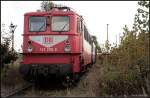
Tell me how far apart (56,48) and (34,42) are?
3.30 feet

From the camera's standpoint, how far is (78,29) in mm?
18266

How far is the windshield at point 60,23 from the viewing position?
1768 centimetres

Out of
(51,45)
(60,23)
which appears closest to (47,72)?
(51,45)

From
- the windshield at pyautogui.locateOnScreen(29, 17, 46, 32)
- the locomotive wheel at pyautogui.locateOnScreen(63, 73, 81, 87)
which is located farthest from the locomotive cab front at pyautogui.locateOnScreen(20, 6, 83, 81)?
the locomotive wheel at pyautogui.locateOnScreen(63, 73, 81, 87)

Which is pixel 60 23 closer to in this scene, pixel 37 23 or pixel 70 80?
pixel 37 23

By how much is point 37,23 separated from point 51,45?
131cm

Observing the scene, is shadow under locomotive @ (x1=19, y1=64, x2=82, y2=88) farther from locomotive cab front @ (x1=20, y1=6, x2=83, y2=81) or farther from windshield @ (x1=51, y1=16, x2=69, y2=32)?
windshield @ (x1=51, y1=16, x2=69, y2=32)

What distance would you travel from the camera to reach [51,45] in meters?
17.4

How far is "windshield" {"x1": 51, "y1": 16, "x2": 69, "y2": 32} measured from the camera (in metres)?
17.7

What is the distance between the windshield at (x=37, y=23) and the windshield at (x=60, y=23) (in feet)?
1.30

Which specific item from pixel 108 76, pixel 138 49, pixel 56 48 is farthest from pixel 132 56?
pixel 56 48

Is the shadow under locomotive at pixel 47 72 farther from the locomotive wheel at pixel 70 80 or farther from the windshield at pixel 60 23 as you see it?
the windshield at pixel 60 23

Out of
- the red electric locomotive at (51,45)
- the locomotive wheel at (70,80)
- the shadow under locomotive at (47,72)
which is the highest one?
the red electric locomotive at (51,45)

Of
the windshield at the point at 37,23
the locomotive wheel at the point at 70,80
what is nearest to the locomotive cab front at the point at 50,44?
the windshield at the point at 37,23
